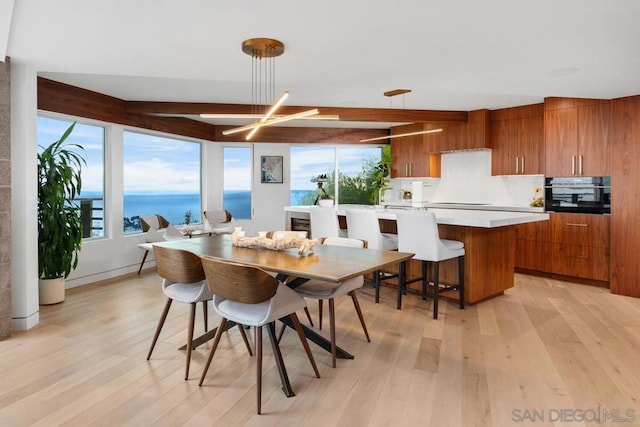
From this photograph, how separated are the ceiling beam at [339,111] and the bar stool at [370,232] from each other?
6.92ft

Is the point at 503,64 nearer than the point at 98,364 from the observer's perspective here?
No

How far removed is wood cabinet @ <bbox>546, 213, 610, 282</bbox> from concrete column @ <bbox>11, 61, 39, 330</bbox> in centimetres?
576

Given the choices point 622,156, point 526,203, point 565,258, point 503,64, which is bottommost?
point 565,258

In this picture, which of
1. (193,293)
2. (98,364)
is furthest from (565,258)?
(98,364)

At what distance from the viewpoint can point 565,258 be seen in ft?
17.4

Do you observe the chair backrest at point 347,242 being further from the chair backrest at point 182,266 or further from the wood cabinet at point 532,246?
the wood cabinet at point 532,246

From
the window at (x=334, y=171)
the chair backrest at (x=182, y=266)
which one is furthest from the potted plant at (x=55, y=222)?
the window at (x=334, y=171)

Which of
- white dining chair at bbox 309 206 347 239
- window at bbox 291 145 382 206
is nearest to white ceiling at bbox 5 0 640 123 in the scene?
white dining chair at bbox 309 206 347 239

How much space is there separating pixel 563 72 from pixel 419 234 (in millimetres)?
1927

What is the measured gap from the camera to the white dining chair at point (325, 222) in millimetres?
4758

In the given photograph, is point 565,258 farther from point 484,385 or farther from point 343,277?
point 343,277

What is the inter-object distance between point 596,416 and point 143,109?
18.8ft

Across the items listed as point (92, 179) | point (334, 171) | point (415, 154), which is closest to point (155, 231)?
point (92, 179)

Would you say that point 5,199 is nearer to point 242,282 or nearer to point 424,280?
point 242,282
